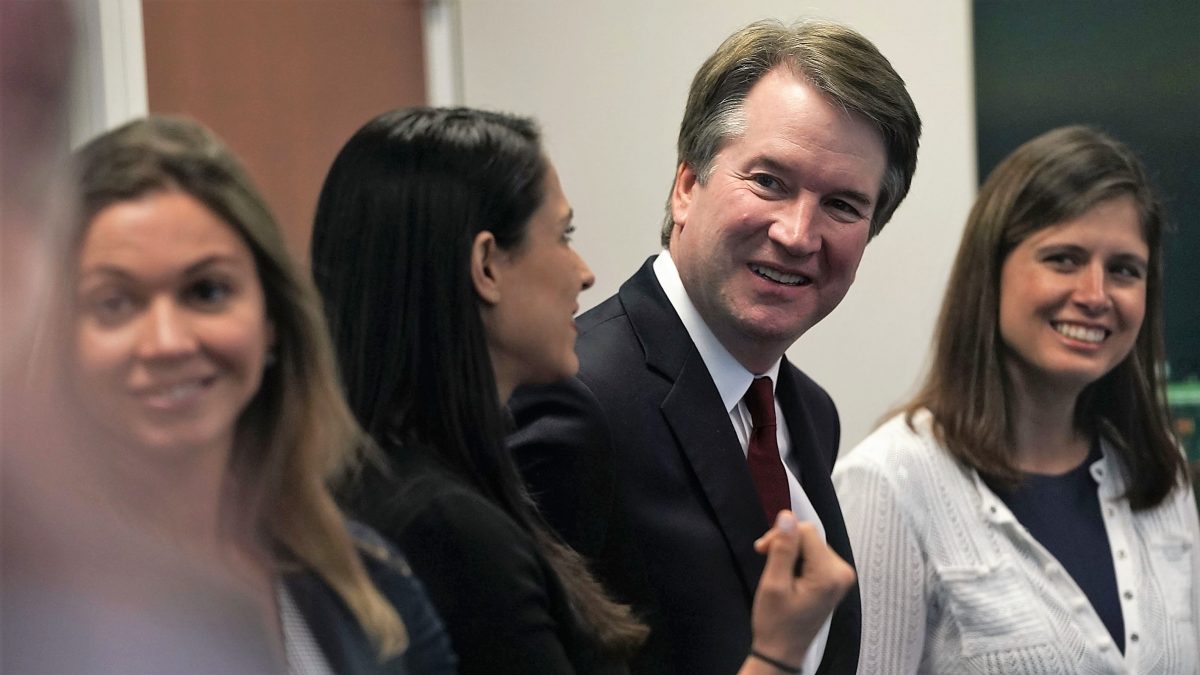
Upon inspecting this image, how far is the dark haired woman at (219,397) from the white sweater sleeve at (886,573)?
0.90 metres

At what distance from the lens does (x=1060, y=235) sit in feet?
→ 6.28

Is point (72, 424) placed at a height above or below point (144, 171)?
below

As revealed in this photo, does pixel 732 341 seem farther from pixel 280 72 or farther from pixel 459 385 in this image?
pixel 280 72

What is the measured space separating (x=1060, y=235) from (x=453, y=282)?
1.13m

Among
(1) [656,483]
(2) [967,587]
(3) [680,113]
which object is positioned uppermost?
(3) [680,113]

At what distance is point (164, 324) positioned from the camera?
31.9 inches

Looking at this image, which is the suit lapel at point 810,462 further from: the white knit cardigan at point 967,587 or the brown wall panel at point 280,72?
the brown wall panel at point 280,72

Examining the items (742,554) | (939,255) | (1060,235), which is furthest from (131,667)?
(939,255)

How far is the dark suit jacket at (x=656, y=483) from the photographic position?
1281 millimetres

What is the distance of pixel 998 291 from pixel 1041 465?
0.25m

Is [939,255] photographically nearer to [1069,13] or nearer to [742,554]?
[1069,13]

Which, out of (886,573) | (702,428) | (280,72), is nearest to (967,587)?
(886,573)

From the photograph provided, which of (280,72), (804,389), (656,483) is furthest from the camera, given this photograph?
(280,72)

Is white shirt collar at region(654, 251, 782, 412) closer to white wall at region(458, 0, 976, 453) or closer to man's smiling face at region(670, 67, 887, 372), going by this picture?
man's smiling face at region(670, 67, 887, 372)
